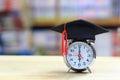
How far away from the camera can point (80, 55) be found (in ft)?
2.97

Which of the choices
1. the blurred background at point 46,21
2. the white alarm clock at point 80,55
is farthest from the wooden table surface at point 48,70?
the blurred background at point 46,21

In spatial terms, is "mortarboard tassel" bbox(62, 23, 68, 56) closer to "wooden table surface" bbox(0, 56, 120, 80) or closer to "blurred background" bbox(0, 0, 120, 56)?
"wooden table surface" bbox(0, 56, 120, 80)

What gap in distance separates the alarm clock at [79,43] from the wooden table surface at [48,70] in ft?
0.10

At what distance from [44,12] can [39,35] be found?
0.20 m

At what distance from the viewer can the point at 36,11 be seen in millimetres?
2412

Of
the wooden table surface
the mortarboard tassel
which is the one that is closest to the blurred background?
the wooden table surface

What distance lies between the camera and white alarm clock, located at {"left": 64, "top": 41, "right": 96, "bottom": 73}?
907 millimetres

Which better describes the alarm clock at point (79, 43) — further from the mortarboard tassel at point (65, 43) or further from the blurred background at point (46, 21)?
the blurred background at point (46, 21)

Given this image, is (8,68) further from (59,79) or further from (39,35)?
(39,35)

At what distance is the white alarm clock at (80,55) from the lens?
0.91m

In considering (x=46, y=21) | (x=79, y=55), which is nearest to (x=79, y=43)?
(x=79, y=55)

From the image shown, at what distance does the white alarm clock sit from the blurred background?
4.69 ft

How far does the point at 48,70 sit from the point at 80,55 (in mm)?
113

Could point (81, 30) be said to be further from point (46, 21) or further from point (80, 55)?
point (46, 21)
